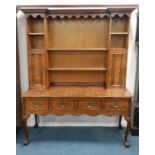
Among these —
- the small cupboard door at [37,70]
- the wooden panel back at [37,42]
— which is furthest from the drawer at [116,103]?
the wooden panel back at [37,42]

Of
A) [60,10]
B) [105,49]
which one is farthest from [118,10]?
[60,10]

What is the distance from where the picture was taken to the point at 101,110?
222 centimetres

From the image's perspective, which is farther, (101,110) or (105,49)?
(105,49)

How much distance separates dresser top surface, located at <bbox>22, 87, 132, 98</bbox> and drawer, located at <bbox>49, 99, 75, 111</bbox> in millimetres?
65

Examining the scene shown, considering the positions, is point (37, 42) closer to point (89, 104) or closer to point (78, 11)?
point (78, 11)

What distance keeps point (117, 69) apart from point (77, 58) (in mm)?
617

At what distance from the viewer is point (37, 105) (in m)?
2.24

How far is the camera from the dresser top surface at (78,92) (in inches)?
87.9

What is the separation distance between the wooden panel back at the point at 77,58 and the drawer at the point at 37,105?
63 cm

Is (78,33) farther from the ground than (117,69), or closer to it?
farther from the ground

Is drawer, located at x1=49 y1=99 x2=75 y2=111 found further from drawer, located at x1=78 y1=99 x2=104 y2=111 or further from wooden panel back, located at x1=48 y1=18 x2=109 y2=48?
wooden panel back, located at x1=48 y1=18 x2=109 y2=48

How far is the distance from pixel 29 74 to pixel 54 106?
0.63 metres

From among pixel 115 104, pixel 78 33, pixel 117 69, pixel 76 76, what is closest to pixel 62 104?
pixel 76 76
